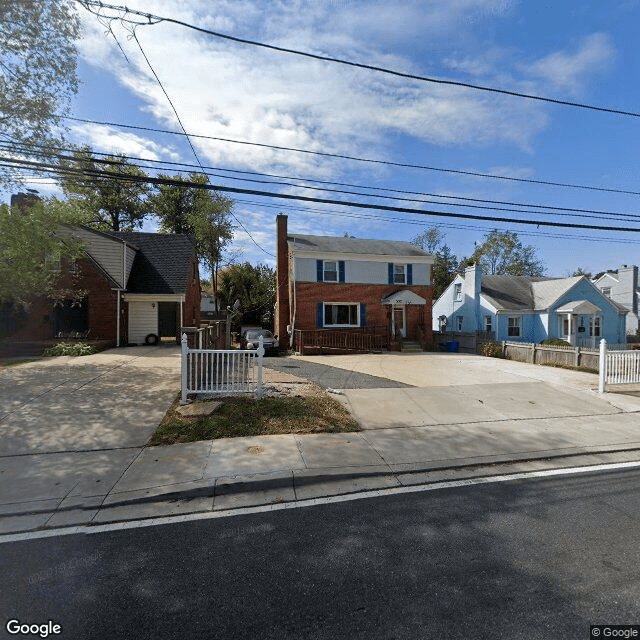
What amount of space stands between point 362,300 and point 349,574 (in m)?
18.9

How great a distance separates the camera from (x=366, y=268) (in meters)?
21.6

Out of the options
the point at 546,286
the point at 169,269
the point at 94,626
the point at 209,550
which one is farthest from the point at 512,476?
the point at 546,286

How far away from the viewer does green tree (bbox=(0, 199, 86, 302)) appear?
32.6 ft

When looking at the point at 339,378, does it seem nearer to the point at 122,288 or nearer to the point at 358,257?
the point at 358,257

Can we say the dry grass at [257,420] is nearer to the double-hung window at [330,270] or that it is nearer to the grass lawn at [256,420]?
the grass lawn at [256,420]

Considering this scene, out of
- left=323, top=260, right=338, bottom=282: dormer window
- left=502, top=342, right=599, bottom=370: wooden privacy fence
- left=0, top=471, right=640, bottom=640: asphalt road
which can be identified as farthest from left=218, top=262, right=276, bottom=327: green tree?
left=0, top=471, right=640, bottom=640: asphalt road

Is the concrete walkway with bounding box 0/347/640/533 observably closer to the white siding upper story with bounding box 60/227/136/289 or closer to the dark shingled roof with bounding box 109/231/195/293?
the white siding upper story with bounding box 60/227/136/289

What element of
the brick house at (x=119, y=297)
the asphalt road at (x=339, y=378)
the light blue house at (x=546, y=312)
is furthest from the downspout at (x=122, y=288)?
the light blue house at (x=546, y=312)

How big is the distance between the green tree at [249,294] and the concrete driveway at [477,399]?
68.4ft

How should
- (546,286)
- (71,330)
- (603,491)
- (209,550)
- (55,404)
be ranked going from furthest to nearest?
(546,286) < (71,330) < (55,404) < (603,491) < (209,550)

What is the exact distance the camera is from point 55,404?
7.16m

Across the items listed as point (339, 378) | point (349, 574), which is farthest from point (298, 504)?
point (339, 378)

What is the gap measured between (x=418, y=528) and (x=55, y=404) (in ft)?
24.2

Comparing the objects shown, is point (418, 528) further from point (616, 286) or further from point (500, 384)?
point (616, 286)
